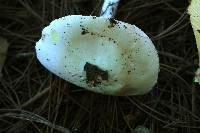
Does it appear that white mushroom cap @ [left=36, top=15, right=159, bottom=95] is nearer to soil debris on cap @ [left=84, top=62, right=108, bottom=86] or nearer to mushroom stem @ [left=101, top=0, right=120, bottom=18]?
soil debris on cap @ [left=84, top=62, right=108, bottom=86]

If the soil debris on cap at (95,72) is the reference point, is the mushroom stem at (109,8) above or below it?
above

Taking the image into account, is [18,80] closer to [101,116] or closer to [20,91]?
[20,91]

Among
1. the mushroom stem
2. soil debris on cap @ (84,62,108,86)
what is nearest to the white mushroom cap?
soil debris on cap @ (84,62,108,86)

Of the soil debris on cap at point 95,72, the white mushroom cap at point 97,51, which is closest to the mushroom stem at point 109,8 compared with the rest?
the white mushroom cap at point 97,51

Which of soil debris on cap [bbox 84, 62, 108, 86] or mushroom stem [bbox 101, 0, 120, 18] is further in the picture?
mushroom stem [bbox 101, 0, 120, 18]

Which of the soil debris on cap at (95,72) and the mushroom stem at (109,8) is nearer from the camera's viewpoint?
the soil debris on cap at (95,72)

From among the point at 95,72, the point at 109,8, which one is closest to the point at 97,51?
the point at 95,72

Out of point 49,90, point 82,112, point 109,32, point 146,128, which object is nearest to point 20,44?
point 49,90

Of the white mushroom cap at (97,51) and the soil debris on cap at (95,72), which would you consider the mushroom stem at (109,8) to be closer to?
the white mushroom cap at (97,51)
